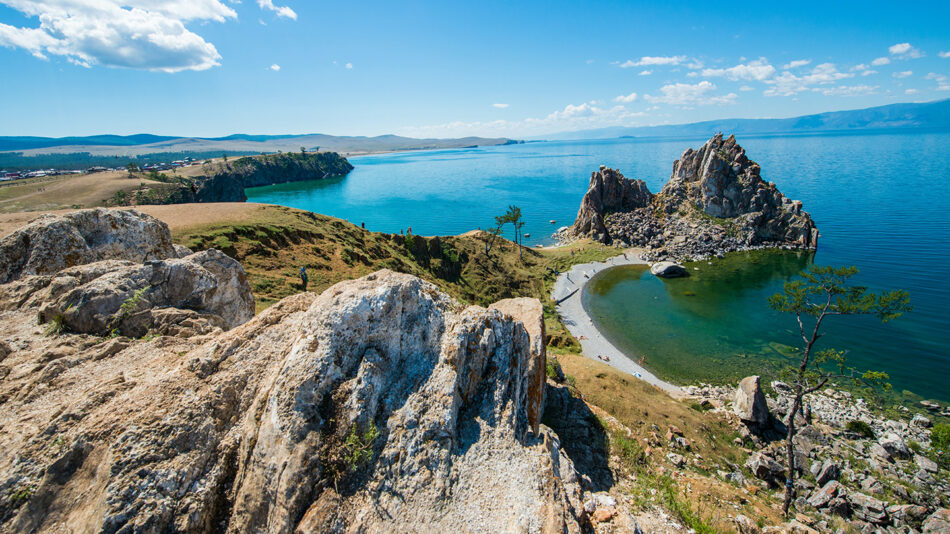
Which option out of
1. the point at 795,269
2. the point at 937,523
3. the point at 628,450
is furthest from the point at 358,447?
the point at 795,269

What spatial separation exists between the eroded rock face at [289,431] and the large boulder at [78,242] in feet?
22.1

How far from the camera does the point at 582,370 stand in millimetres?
35156

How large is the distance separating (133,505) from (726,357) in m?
56.0

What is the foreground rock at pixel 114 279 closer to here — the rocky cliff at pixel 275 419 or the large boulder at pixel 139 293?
the large boulder at pixel 139 293

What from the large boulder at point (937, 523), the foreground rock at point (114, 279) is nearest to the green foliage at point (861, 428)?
the large boulder at point (937, 523)

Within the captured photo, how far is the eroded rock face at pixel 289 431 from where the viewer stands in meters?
9.54

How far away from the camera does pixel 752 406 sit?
32.3 meters

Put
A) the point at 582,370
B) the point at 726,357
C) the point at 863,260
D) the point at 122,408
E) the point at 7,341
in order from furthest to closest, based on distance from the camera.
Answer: the point at 863,260 → the point at 726,357 → the point at 582,370 → the point at 7,341 → the point at 122,408

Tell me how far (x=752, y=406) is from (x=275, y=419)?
124ft

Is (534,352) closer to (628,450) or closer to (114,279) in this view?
(628,450)

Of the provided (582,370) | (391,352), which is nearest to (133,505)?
(391,352)

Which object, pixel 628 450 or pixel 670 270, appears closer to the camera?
pixel 628 450

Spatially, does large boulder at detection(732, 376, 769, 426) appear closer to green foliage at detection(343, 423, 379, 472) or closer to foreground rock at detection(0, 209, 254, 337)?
green foliage at detection(343, 423, 379, 472)

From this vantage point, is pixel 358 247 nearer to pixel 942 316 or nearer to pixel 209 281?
Result: pixel 209 281
